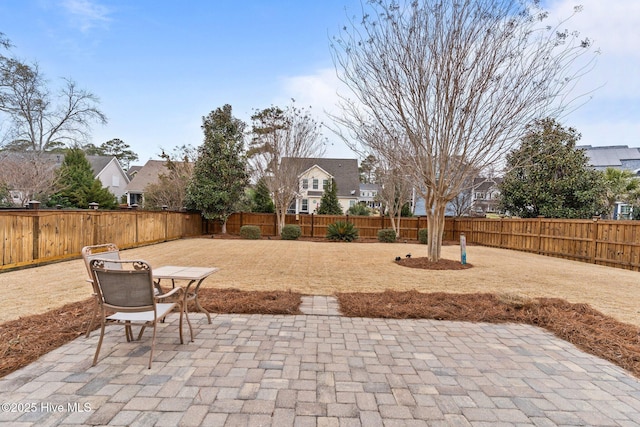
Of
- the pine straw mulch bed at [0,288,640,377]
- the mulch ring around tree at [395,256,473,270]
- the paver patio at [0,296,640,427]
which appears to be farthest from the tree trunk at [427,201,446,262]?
the paver patio at [0,296,640,427]

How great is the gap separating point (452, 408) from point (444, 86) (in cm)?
737

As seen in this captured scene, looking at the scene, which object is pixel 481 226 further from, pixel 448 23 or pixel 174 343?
pixel 174 343

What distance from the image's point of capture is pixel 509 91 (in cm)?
750

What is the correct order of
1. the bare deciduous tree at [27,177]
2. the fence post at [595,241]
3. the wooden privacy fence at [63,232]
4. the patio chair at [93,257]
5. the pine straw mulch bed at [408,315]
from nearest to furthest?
the patio chair at [93,257] → the pine straw mulch bed at [408,315] → the wooden privacy fence at [63,232] → the fence post at [595,241] → the bare deciduous tree at [27,177]

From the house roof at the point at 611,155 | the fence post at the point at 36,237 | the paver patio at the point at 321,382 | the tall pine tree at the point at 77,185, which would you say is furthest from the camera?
the house roof at the point at 611,155

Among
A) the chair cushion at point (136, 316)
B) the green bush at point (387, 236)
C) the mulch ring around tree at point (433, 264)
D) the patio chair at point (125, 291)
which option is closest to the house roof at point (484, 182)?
the mulch ring around tree at point (433, 264)

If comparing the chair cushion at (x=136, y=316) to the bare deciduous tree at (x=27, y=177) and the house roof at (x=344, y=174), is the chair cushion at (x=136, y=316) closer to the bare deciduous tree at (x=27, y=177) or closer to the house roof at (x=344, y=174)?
the bare deciduous tree at (x=27, y=177)

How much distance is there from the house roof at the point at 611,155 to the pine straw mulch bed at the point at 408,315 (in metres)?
33.8

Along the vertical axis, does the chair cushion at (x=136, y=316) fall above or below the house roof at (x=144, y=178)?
below

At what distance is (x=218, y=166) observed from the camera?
1603cm

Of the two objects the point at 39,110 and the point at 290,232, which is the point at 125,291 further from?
the point at 39,110

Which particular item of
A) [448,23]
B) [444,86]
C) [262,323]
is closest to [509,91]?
[444,86]

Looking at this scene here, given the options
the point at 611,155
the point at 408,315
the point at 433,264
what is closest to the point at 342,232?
the point at 433,264

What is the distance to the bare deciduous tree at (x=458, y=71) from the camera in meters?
7.19
